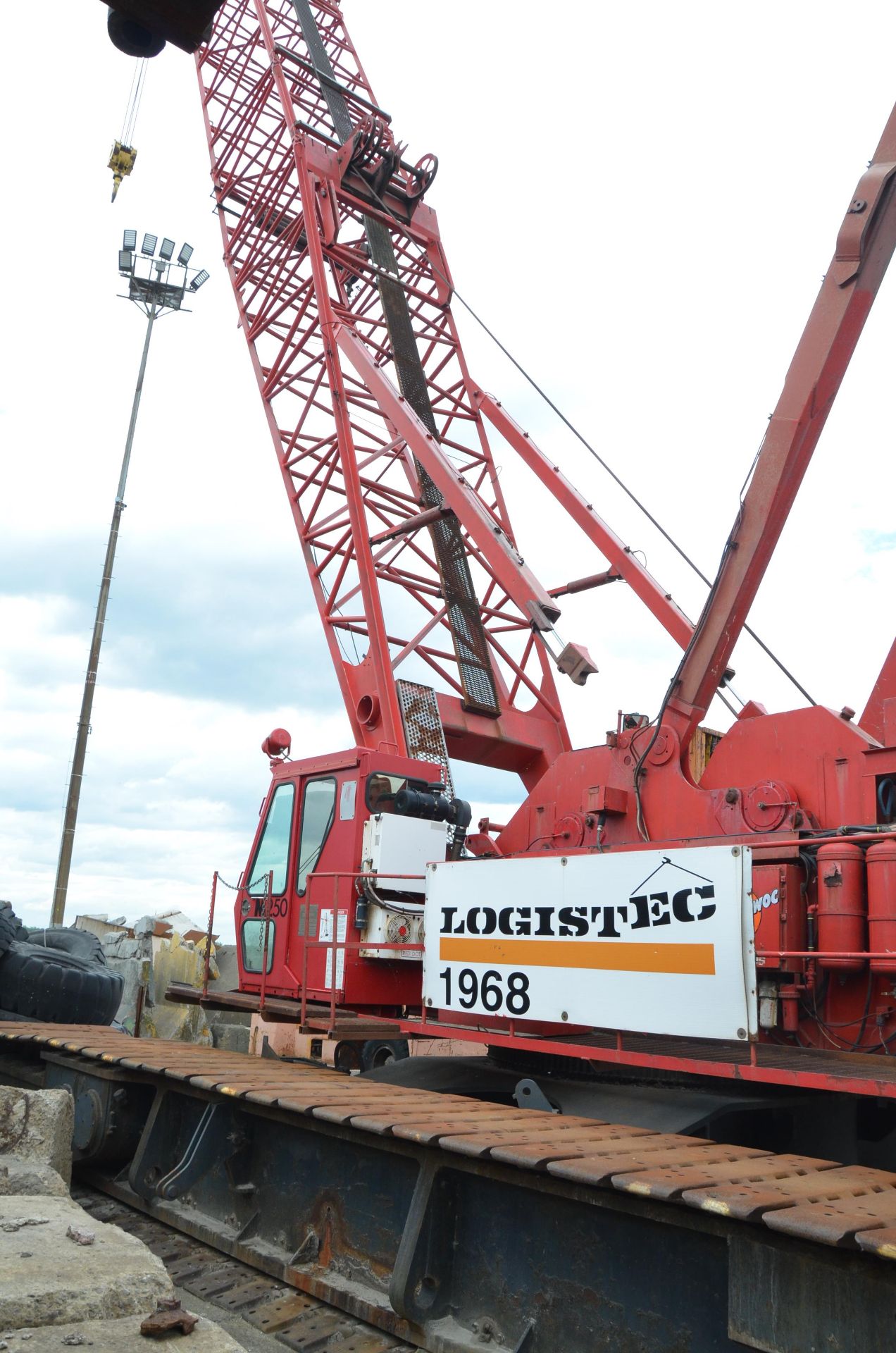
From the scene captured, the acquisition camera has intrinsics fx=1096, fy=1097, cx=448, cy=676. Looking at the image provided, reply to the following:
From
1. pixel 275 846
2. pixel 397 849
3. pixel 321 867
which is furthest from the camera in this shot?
pixel 275 846

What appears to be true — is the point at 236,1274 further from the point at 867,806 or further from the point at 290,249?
the point at 290,249

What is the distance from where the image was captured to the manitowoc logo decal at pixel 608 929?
5.33 m

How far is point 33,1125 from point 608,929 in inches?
136

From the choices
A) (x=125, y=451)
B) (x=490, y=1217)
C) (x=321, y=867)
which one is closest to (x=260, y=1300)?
(x=490, y=1217)

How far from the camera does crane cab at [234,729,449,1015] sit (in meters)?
8.30

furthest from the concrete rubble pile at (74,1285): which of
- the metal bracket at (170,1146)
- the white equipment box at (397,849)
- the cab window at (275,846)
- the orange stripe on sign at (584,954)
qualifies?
the cab window at (275,846)

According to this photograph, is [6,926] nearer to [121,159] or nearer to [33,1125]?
[33,1125]

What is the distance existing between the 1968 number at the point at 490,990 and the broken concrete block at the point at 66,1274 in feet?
7.85

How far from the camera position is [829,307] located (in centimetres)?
707

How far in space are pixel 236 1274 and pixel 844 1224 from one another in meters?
3.70

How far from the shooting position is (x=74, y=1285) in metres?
3.83

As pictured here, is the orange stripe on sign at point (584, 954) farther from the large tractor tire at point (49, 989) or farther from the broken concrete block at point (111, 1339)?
the large tractor tire at point (49, 989)

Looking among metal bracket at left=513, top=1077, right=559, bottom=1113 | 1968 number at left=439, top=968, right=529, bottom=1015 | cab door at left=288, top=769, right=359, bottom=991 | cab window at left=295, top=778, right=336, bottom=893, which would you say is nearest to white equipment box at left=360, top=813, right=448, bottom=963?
cab door at left=288, top=769, right=359, bottom=991

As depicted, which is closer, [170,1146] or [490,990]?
[490,990]
